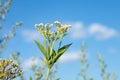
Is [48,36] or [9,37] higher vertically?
[9,37]

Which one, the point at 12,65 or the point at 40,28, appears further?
the point at 40,28

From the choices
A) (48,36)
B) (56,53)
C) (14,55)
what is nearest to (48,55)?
(56,53)

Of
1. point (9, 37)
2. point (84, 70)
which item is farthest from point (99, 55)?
point (9, 37)

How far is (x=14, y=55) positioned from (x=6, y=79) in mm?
18103

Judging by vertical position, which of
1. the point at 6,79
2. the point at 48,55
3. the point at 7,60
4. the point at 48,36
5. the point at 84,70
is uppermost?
the point at 84,70

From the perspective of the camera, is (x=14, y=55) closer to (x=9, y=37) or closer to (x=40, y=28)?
(x=9, y=37)

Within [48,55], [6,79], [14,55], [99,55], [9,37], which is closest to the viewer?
[6,79]

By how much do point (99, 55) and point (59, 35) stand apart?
101 ft

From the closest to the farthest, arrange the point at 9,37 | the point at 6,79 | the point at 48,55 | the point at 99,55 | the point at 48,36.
A: the point at 6,79
the point at 48,55
the point at 48,36
the point at 9,37
the point at 99,55

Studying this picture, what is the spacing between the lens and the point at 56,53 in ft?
18.9

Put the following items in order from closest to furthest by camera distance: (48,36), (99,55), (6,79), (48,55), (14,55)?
(6,79) → (48,55) → (48,36) → (14,55) → (99,55)

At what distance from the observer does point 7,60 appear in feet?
16.6

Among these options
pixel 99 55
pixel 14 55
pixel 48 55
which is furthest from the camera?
pixel 99 55

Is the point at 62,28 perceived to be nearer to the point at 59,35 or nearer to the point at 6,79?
the point at 59,35
